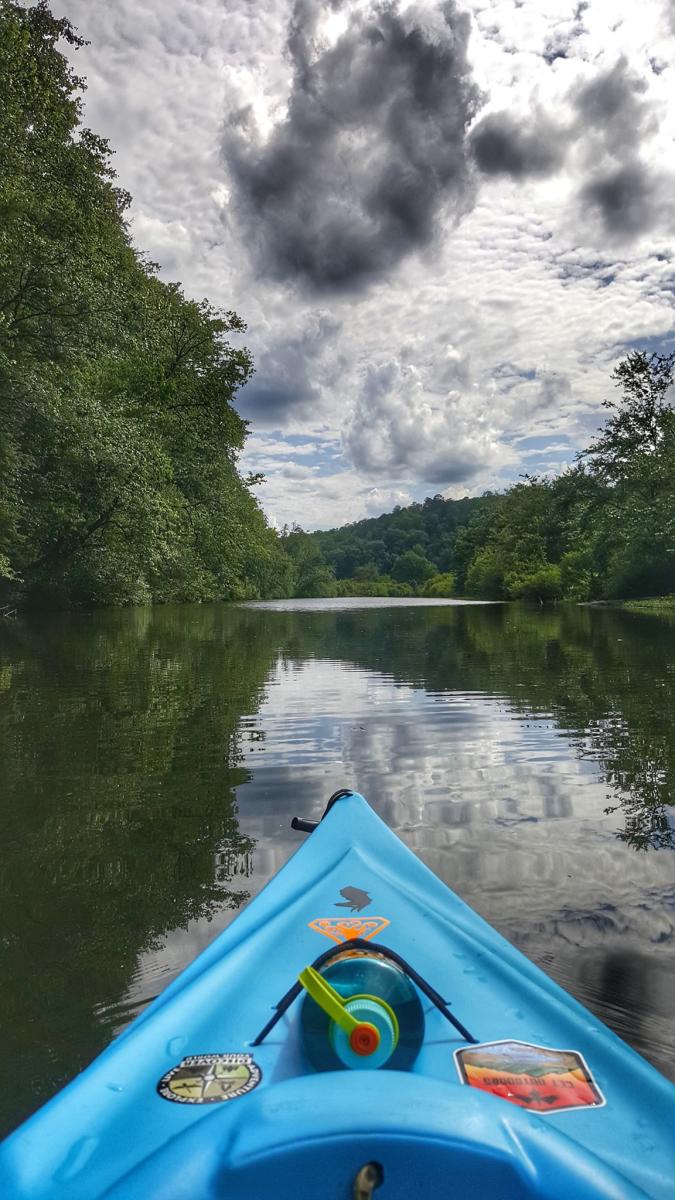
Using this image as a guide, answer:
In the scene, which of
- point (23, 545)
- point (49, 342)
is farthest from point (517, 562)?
point (49, 342)

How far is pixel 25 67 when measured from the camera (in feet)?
55.2

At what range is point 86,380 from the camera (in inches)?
862

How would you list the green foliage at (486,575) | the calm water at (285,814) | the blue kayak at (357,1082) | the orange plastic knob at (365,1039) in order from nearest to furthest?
the blue kayak at (357,1082) < the orange plastic knob at (365,1039) < the calm water at (285,814) < the green foliage at (486,575)

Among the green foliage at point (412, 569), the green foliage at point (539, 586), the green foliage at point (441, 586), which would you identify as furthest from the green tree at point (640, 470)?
the green foliage at point (412, 569)

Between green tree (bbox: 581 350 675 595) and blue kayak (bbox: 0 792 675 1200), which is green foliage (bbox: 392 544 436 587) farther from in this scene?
blue kayak (bbox: 0 792 675 1200)

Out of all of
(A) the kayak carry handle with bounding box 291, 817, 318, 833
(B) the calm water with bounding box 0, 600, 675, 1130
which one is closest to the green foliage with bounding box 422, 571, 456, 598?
(B) the calm water with bounding box 0, 600, 675, 1130

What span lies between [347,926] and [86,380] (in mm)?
21831

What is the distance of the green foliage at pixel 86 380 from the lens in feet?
51.3

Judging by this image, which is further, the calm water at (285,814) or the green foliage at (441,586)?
the green foliage at (441,586)

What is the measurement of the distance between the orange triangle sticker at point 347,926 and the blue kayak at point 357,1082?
0.01 m

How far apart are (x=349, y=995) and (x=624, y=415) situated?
1515 inches

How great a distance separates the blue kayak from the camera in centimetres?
121

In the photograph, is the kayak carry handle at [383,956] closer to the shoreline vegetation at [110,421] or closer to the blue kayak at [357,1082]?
the blue kayak at [357,1082]

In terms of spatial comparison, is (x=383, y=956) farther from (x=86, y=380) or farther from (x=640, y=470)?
(x=640, y=470)
